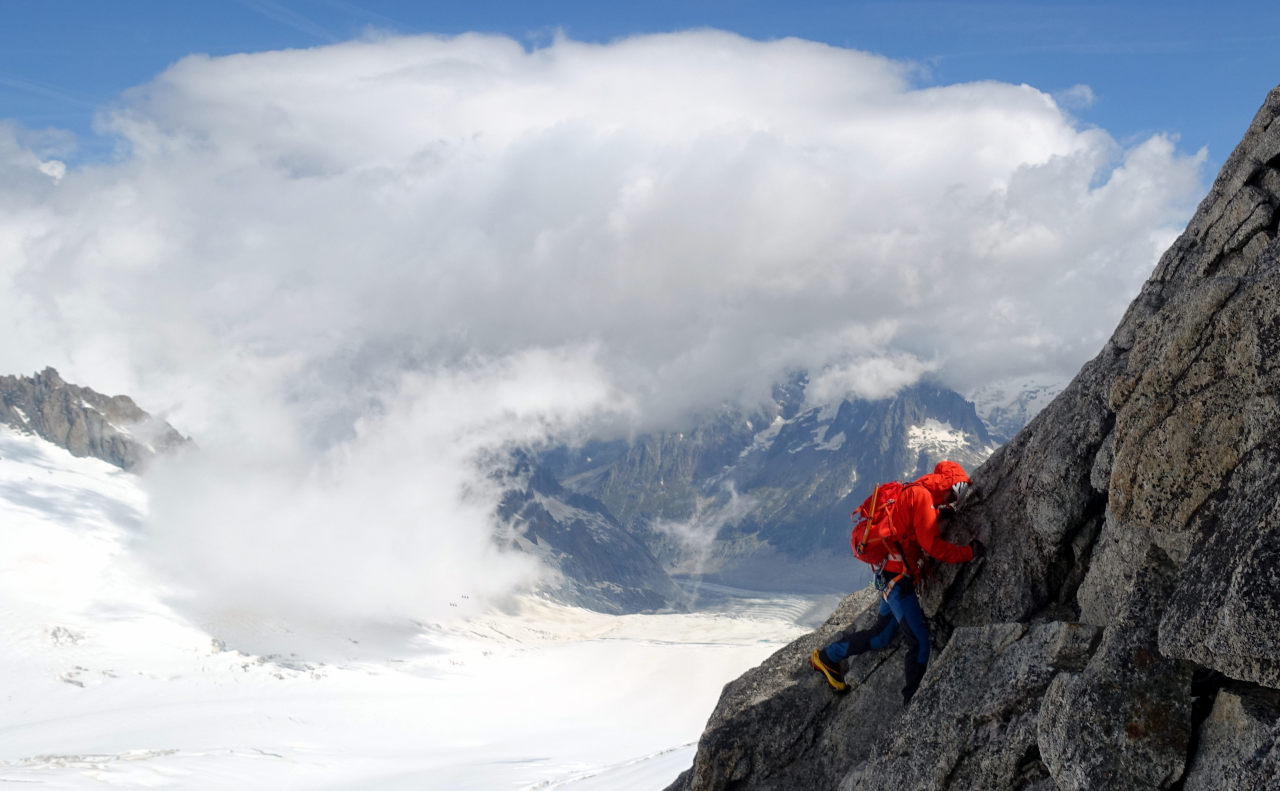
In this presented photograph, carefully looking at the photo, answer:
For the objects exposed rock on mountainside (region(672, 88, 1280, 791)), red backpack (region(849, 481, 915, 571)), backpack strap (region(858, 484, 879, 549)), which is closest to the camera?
exposed rock on mountainside (region(672, 88, 1280, 791))

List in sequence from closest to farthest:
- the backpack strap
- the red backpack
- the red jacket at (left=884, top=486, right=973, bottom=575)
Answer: the red jacket at (left=884, top=486, right=973, bottom=575)
the red backpack
the backpack strap

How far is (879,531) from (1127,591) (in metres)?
5.88

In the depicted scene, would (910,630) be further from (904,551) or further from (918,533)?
(918,533)

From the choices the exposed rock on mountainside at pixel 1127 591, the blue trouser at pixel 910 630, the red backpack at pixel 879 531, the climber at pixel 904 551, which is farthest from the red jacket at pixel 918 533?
the exposed rock on mountainside at pixel 1127 591

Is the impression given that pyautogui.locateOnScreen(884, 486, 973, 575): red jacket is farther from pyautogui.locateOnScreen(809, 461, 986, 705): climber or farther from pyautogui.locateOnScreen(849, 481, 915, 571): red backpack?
pyautogui.locateOnScreen(849, 481, 915, 571): red backpack

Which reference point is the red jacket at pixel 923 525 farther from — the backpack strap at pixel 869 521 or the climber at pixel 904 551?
the backpack strap at pixel 869 521

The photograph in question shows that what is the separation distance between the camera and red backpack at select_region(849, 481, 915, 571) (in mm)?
20469

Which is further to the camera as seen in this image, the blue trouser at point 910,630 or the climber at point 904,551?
the blue trouser at point 910,630

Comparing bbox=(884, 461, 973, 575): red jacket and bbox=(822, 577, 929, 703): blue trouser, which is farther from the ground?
bbox=(884, 461, 973, 575): red jacket

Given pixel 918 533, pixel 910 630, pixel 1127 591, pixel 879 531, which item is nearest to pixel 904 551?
pixel 918 533

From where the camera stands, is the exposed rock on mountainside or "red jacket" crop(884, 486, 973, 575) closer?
the exposed rock on mountainside

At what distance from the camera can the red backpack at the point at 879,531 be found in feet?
67.2

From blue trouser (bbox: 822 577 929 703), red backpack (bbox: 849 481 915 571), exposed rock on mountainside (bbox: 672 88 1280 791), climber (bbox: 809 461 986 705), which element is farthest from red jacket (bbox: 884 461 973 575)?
exposed rock on mountainside (bbox: 672 88 1280 791)

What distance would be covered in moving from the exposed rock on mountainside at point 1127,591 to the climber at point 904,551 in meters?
0.95
